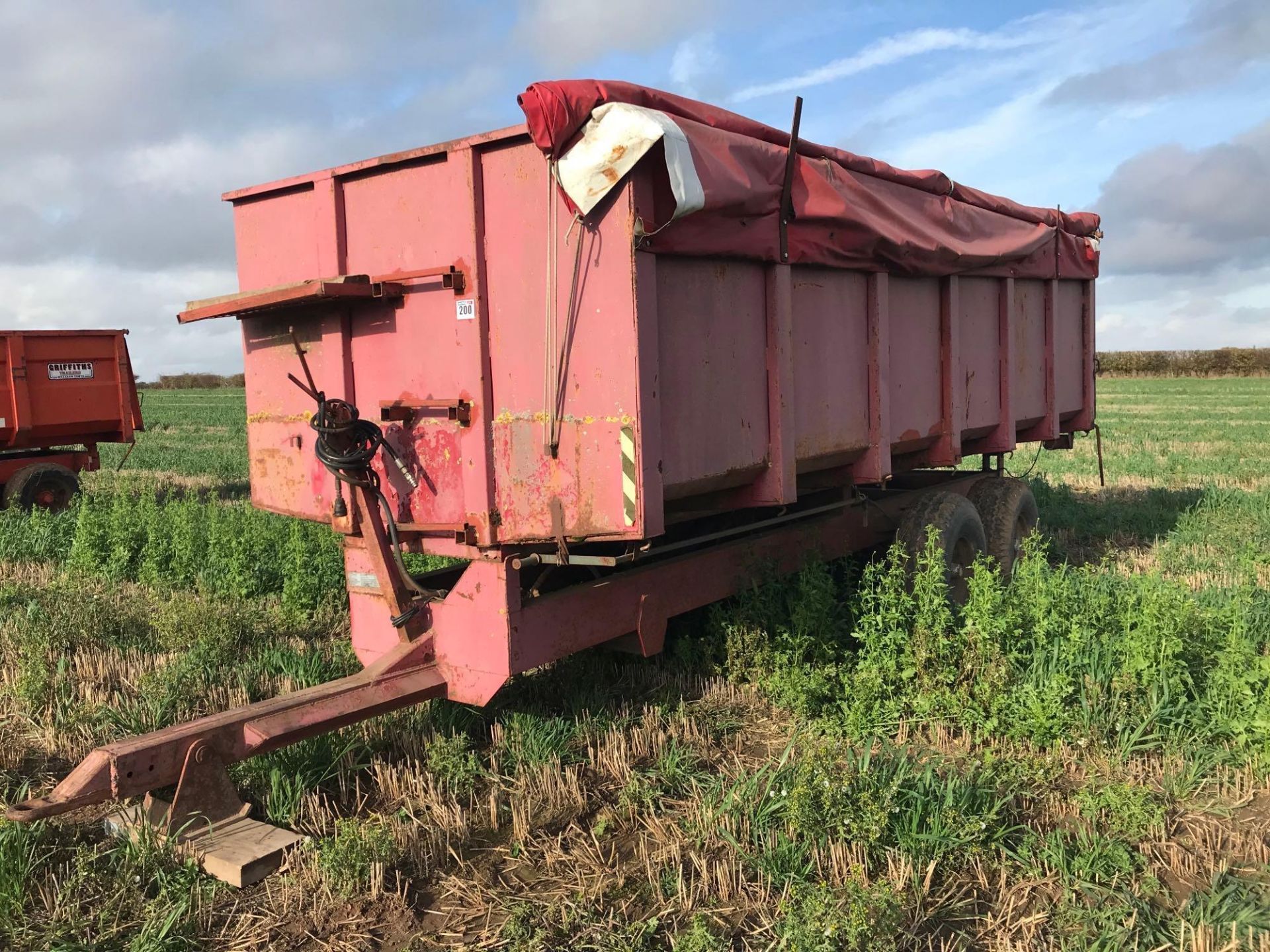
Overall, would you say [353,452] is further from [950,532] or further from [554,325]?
[950,532]

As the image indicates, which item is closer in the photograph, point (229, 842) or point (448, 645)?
point (229, 842)

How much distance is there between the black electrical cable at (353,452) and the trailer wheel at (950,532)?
120 inches

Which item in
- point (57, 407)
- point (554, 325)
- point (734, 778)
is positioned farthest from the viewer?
point (57, 407)

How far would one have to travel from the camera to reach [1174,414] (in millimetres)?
26438

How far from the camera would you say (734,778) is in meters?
3.97

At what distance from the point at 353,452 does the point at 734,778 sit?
211 cm

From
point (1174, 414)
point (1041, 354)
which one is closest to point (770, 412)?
point (1041, 354)

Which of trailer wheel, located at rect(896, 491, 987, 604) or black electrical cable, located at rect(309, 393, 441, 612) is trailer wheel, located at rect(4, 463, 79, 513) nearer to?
black electrical cable, located at rect(309, 393, 441, 612)

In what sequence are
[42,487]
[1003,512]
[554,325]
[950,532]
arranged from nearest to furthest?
1. [554,325]
2. [950,532]
3. [1003,512]
4. [42,487]

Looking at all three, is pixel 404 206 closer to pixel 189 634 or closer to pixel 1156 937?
pixel 189 634

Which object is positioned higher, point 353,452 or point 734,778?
point 353,452

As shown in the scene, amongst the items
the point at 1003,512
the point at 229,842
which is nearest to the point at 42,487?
the point at 229,842

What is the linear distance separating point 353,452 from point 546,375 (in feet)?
3.10

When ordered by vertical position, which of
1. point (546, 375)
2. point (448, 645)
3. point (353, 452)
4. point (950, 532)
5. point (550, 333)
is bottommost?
point (448, 645)
